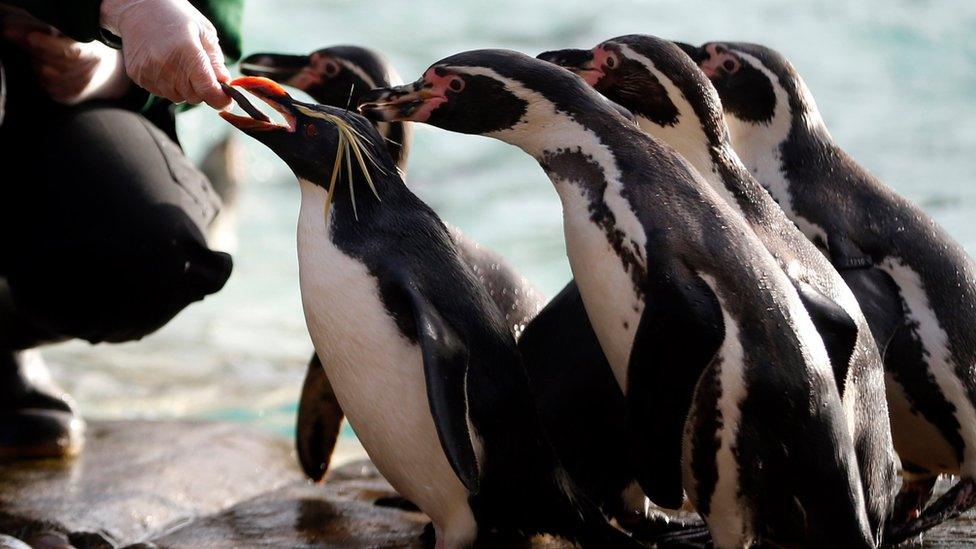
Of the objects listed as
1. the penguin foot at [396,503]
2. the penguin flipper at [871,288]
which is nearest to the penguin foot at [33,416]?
the penguin foot at [396,503]

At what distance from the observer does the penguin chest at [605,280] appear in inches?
80.3

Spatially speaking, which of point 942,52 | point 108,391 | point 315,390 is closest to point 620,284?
point 315,390

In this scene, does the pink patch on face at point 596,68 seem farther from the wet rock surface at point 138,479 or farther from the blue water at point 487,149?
the blue water at point 487,149

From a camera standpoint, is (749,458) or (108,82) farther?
(108,82)

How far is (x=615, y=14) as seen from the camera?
1345cm

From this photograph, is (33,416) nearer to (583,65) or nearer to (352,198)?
(352,198)

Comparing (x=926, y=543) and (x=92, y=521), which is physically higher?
(x=926, y=543)

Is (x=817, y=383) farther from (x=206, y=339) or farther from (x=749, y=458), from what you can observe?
(x=206, y=339)

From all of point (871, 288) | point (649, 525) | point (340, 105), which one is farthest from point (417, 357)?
point (340, 105)

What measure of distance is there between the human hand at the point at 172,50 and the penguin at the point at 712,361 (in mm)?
658

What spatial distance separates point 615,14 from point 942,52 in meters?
3.08

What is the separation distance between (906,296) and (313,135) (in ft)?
3.53

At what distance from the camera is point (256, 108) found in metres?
2.24

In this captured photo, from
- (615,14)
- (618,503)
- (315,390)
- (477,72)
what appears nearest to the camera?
(477,72)
